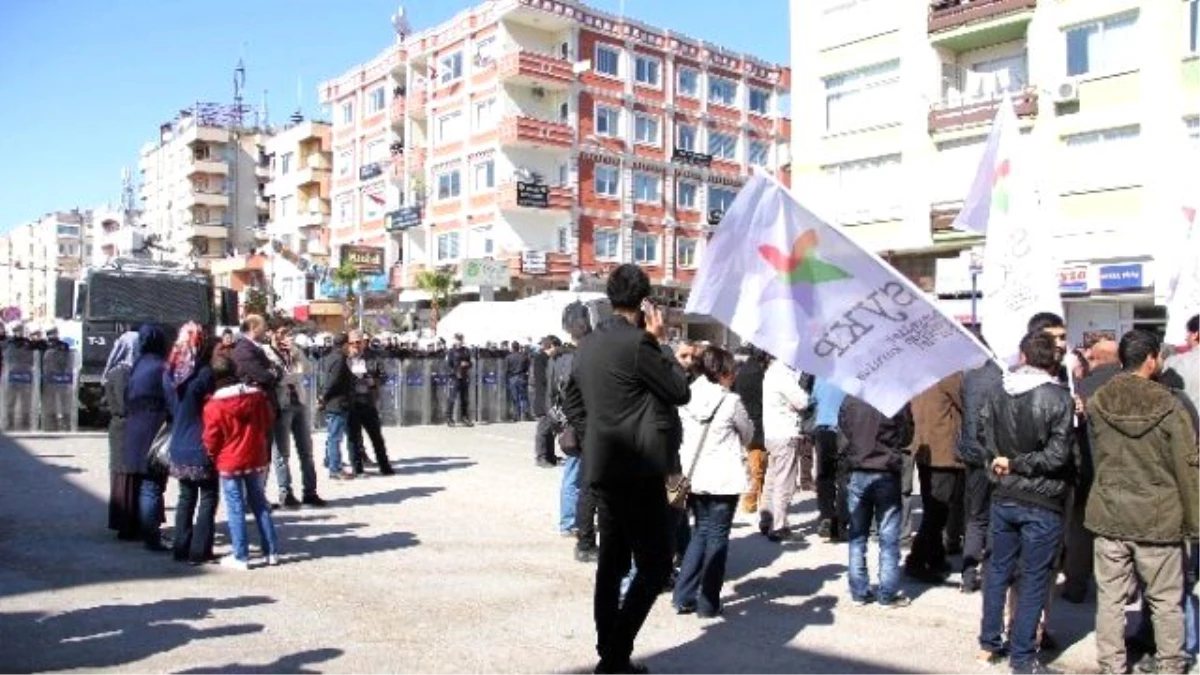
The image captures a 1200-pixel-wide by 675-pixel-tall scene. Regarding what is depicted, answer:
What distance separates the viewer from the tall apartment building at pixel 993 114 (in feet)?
84.6

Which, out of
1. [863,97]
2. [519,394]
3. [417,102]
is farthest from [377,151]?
[519,394]

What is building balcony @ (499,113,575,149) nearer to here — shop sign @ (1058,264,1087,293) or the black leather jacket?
shop sign @ (1058,264,1087,293)

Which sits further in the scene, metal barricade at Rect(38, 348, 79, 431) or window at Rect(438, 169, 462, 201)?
window at Rect(438, 169, 462, 201)

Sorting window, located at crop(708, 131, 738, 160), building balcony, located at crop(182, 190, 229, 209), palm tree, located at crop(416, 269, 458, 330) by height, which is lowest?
palm tree, located at crop(416, 269, 458, 330)

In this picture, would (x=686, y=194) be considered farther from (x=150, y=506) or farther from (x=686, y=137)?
(x=150, y=506)

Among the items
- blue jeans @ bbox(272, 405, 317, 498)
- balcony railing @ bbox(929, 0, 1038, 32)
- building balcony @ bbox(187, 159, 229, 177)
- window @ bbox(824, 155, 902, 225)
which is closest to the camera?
blue jeans @ bbox(272, 405, 317, 498)

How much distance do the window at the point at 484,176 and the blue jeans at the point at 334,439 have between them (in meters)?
34.1

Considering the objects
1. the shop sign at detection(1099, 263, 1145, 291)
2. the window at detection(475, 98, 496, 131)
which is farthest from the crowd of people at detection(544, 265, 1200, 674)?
the window at detection(475, 98, 496, 131)

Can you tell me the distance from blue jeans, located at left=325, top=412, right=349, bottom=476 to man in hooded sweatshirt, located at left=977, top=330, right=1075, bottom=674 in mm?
8964

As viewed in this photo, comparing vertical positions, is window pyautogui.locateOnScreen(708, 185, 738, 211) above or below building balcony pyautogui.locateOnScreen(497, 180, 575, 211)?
above

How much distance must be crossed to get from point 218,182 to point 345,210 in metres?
26.3

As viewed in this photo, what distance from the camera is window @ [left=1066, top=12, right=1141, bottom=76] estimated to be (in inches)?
1043

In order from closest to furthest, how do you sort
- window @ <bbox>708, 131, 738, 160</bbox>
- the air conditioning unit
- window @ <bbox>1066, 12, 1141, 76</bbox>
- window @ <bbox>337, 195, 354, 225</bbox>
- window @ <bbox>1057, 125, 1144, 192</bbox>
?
window @ <bbox>1057, 125, 1144, 192</bbox> < window @ <bbox>1066, 12, 1141, 76</bbox> < the air conditioning unit < window @ <bbox>708, 131, 738, 160</bbox> < window @ <bbox>337, 195, 354, 225</bbox>

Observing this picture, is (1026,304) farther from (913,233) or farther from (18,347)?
(913,233)
